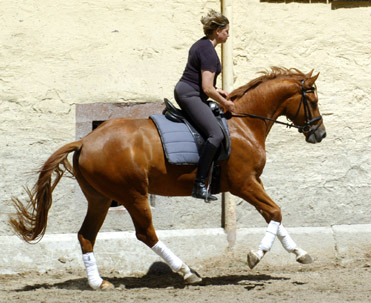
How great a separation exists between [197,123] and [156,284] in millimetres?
1831

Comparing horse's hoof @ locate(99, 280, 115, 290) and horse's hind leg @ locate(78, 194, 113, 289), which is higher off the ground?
horse's hind leg @ locate(78, 194, 113, 289)

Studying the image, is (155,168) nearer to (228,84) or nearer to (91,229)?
(91,229)

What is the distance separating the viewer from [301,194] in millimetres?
8523

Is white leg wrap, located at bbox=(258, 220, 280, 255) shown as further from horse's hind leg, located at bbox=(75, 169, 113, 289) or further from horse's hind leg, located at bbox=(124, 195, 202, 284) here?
horse's hind leg, located at bbox=(75, 169, 113, 289)

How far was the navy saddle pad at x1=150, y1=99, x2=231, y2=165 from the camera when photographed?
6.90 meters

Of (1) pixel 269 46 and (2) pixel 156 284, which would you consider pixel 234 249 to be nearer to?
(2) pixel 156 284

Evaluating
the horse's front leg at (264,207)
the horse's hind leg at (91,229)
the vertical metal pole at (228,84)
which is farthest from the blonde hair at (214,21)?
the horse's hind leg at (91,229)

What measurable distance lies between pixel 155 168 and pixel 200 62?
1.12m

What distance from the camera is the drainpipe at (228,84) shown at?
27.5 ft

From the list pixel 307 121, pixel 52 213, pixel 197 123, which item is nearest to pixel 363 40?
pixel 307 121

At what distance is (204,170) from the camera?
22.7ft

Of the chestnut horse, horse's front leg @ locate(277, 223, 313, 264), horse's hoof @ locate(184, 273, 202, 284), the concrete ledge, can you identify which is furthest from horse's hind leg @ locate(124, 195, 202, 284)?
the concrete ledge

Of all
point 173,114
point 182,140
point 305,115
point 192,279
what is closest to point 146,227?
point 192,279

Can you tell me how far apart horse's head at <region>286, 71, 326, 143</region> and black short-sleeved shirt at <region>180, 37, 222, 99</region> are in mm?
863
